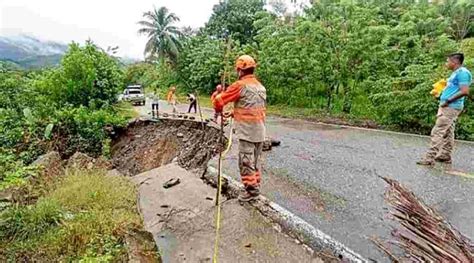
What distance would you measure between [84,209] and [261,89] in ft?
8.98

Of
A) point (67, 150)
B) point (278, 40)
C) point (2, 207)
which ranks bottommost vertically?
point (67, 150)

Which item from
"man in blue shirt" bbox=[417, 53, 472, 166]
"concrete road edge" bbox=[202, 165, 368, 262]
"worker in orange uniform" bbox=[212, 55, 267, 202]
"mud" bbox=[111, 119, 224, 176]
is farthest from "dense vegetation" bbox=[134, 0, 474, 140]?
"concrete road edge" bbox=[202, 165, 368, 262]

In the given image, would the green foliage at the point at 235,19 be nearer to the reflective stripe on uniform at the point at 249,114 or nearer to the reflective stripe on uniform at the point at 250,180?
the reflective stripe on uniform at the point at 249,114

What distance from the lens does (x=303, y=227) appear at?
155 inches

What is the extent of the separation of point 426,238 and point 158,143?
32.9 feet

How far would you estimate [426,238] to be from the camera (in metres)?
2.81

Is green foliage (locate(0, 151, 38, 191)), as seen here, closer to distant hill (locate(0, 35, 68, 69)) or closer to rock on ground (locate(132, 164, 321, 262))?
rock on ground (locate(132, 164, 321, 262))

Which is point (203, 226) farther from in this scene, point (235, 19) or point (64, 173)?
point (235, 19)

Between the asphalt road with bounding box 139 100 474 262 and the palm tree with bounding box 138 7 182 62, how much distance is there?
30.5m

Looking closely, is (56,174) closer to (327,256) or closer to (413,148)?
(327,256)

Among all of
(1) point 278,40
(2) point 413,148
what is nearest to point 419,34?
(1) point 278,40

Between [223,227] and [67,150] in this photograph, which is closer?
[223,227]

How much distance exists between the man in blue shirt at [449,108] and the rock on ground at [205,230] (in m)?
3.27

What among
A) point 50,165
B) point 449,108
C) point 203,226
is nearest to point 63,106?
point 50,165
